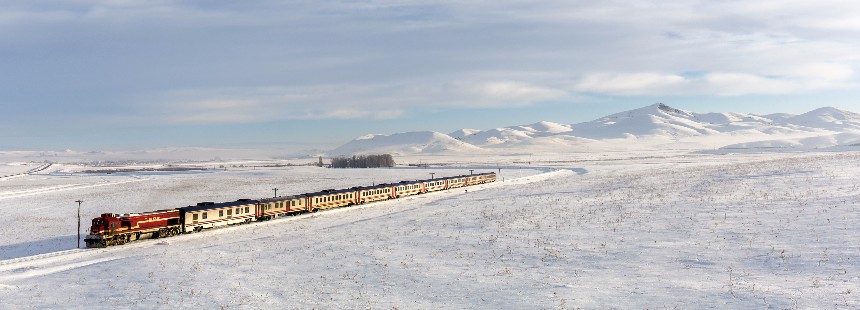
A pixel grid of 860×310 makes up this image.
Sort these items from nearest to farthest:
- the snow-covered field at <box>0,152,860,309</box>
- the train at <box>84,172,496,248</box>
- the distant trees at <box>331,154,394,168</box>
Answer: the snow-covered field at <box>0,152,860,309</box> → the train at <box>84,172,496,248</box> → the distant trees at <box>331,154,394,168</box>

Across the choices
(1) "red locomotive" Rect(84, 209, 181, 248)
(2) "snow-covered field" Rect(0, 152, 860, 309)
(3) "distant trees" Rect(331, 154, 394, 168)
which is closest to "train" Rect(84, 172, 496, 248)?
(1) "red locomotive" Rect(84, 209, 181, 248)

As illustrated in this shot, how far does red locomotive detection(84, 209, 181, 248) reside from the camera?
112ft

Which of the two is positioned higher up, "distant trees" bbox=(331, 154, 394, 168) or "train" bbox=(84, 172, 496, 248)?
"distant trees" bbox=(331, 154, 394, 168)

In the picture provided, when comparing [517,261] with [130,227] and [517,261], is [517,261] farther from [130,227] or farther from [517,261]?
[130,227]

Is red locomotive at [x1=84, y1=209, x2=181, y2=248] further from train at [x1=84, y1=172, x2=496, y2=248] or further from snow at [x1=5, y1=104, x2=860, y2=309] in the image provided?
snow at [x1=5, y1=104, x2=860, y2=309]

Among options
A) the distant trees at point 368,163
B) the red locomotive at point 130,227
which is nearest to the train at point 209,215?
the red locomotive at point 130,227

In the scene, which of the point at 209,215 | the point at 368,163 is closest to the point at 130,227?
the point at 209,215

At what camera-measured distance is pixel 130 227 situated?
35750mm

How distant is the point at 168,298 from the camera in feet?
61.1

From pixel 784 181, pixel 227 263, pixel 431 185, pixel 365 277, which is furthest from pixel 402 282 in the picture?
pixel 431 185

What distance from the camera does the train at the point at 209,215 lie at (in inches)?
1363

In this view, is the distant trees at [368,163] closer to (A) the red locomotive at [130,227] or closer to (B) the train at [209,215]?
(B) the train at [209,215]

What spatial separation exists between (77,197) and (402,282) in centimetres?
6563

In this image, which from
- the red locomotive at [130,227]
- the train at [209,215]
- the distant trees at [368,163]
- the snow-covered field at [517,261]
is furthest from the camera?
the distant trees at [368,163]
